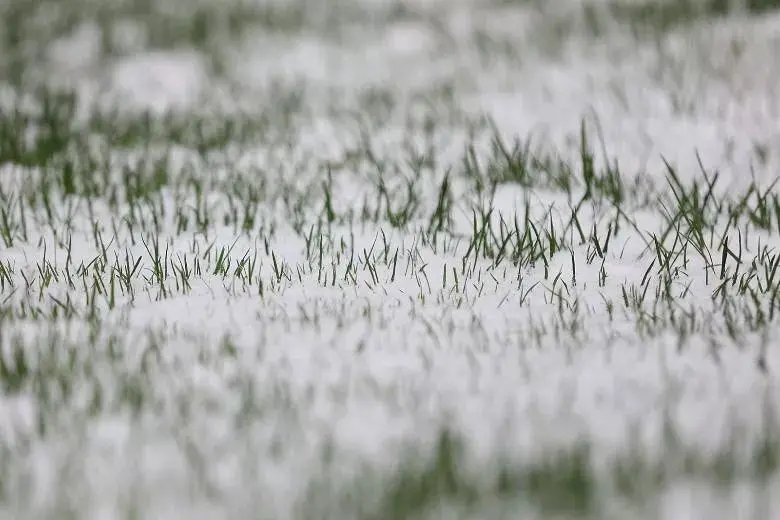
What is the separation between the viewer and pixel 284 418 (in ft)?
6.47

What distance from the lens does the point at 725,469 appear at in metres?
1.68

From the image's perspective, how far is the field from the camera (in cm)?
173

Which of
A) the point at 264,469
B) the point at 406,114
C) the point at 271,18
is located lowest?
the point at 264,469

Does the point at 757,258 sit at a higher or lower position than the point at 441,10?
lower

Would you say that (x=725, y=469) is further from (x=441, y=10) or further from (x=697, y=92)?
(x=441, y=10)

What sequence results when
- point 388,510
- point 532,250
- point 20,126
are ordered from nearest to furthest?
point 388,510 < point 532,250 < point 20,126

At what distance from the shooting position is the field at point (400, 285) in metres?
1.73

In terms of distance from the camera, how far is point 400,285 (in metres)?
2.98

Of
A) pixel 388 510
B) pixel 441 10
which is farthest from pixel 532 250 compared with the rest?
pixel 441 10

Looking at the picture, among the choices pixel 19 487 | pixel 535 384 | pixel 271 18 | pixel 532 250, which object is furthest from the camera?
pixel 271 18

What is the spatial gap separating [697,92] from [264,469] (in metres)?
4.16

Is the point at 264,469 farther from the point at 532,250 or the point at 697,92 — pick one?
the point at 697,92

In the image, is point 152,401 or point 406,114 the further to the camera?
point 406,114

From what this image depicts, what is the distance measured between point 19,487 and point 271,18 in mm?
6414
